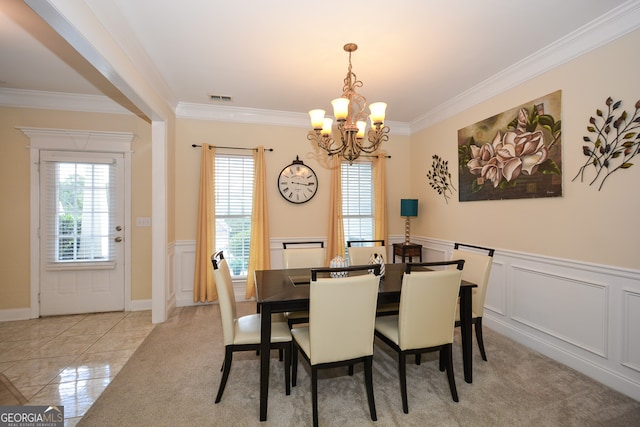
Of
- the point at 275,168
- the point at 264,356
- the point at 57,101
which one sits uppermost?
the point at 57,101

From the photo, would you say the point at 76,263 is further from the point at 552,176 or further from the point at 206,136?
the point at 552,176

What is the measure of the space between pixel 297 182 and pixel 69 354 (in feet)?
10.5

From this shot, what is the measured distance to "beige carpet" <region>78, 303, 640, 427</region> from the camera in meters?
1.93

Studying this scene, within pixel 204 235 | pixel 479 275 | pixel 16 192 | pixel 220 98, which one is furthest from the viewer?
pixel 204 235

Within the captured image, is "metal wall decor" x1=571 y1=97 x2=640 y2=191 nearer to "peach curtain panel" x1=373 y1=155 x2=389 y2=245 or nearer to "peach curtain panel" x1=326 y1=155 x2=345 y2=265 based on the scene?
"peach curtain panel" x1=373 y1=155 x2=389 y2=245

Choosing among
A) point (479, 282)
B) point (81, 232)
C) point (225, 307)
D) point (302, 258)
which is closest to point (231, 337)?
point (225, 307)

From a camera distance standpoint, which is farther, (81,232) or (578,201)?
(81,232)

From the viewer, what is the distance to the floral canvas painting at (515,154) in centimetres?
272

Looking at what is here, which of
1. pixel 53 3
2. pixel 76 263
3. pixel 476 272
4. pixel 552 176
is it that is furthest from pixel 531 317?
pixel 76 263

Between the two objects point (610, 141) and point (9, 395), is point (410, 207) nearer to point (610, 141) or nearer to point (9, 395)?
point (610, 141)

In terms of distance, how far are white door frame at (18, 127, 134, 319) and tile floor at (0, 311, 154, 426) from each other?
392 millimetres

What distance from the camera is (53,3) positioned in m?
1.59

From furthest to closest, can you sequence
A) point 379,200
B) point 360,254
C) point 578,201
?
point 379,200 → point 360,254 → point 578,201

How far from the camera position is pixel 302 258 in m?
3.19
